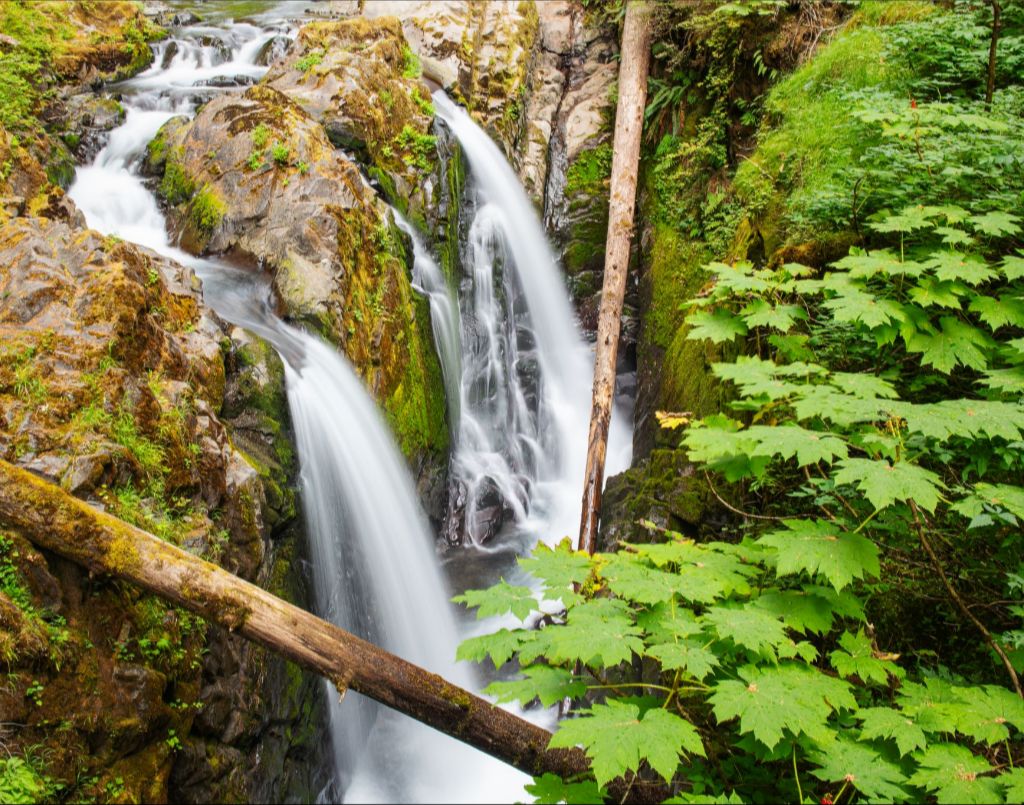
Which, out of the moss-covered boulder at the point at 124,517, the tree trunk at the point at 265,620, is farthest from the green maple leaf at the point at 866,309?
the moss-covered boulder at the point at 124,517

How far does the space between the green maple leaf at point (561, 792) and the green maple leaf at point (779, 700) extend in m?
0.54

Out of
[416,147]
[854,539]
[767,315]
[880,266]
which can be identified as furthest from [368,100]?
[854,539]

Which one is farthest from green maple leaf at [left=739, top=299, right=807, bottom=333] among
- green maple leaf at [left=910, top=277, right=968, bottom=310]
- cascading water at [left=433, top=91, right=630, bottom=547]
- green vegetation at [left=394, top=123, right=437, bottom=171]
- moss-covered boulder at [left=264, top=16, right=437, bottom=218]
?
green vegetation at [left=394, top=123, right=437, bottom=171]

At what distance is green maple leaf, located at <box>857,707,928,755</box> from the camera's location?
202 centimetres

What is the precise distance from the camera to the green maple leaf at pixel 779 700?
183cm

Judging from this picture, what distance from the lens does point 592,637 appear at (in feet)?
6.66

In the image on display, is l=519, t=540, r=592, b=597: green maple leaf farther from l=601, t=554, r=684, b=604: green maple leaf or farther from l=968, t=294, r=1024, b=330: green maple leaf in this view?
l=968, t=294, r=1024, b=330: green maple leaf

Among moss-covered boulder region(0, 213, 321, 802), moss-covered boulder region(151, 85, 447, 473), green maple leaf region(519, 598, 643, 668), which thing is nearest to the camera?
green maple leaf region(519, 598, 643, 668)

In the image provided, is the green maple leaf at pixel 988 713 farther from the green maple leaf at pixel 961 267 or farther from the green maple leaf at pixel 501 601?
the green maple leaf at pixel 961 267

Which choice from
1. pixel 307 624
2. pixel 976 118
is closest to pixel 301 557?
pixel 307 624

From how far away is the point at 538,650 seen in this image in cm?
220

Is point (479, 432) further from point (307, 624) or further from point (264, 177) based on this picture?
point (307, 624)

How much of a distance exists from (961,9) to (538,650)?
5809mm

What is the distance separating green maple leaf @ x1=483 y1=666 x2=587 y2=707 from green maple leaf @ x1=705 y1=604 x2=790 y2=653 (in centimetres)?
49
